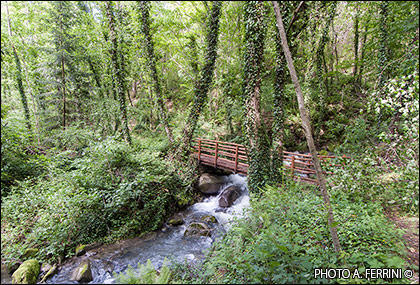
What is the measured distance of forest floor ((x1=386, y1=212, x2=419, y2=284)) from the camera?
7.84 feet

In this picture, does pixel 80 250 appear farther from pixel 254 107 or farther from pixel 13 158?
pixel 254 107

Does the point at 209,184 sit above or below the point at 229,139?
below

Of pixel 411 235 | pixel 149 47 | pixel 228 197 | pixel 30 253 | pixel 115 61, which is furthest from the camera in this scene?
pixel 115 61

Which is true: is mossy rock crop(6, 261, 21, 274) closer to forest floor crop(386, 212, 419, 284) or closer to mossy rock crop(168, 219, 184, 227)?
mossy rock crop(168, 219, 184, 227)

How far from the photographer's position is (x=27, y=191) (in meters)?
6.02

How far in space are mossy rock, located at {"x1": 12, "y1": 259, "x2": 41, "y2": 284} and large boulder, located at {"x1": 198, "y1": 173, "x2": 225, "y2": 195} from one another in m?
6.29

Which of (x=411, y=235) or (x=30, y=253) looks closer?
(x=411, y=235)

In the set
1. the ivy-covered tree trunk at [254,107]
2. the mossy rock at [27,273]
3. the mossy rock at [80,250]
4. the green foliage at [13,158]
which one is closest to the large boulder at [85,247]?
the mossy rock at [80,250]

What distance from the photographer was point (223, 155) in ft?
35.3

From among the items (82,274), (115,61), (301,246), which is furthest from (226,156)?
(115,61)

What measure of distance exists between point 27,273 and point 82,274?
120 cm

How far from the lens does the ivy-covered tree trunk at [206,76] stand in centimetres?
812

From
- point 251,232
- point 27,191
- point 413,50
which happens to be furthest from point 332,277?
point 27,191

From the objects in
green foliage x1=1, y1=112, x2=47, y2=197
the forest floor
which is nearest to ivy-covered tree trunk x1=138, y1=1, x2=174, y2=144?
green foliage x1=1, y1=112, x2=47, y2=197
